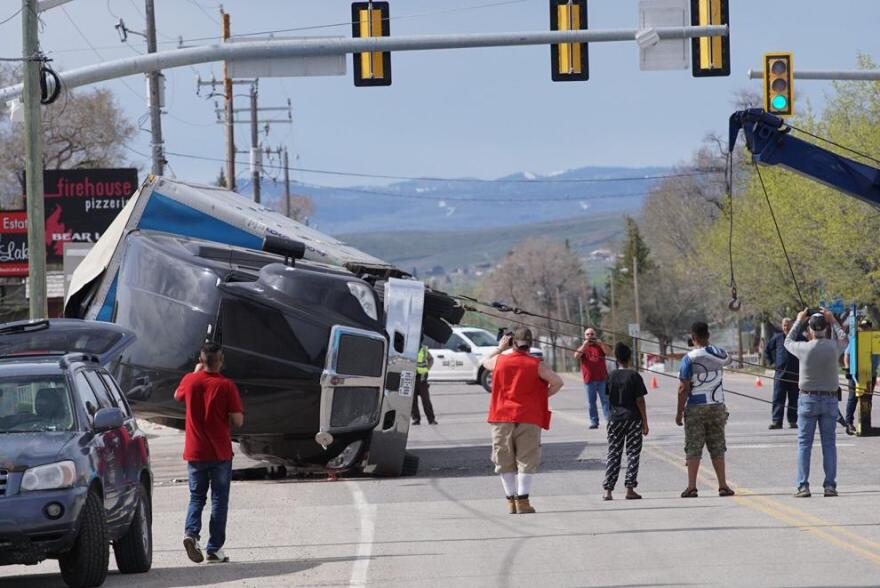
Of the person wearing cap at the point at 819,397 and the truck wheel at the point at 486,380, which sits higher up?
the person wearing cap at the point at 819,397

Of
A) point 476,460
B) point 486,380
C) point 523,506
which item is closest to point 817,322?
point 523,506

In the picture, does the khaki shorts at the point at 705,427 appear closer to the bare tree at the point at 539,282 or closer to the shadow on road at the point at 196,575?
the shadow on road at the point at 196,575

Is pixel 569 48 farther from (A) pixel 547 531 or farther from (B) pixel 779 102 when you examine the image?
(A) pixel 547 531

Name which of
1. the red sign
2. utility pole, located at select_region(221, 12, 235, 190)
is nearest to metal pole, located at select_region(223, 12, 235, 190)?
utility pole, located at select_region(221, 12, 235, 190)

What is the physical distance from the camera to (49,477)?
425 inches

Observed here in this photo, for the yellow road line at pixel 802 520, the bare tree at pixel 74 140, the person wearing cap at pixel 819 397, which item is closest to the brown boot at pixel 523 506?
the yellow road line at pixel 802 520

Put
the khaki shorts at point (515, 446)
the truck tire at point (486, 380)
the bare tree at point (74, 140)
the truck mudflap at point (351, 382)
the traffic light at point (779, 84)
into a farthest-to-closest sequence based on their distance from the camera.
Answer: the bare tree at point (74, 140), the truck tire at point (486, 380), the traffic light at point (779, 84), the truck mudflap at point (351, 382), the khaki shorts at point (515, 446)

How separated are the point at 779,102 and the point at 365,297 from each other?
7.27m

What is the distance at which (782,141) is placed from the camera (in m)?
21.8

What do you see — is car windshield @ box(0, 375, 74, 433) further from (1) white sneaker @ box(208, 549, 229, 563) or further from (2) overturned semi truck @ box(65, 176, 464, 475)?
(2) overturned semi truck @ box(65, 176, 464, 475)

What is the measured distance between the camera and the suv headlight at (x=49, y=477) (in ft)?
35.2

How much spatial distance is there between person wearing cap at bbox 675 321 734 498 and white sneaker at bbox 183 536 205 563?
19.2ft

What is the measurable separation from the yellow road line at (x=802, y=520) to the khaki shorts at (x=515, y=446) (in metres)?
2.11

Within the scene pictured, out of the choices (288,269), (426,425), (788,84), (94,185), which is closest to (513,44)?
(288,269)
